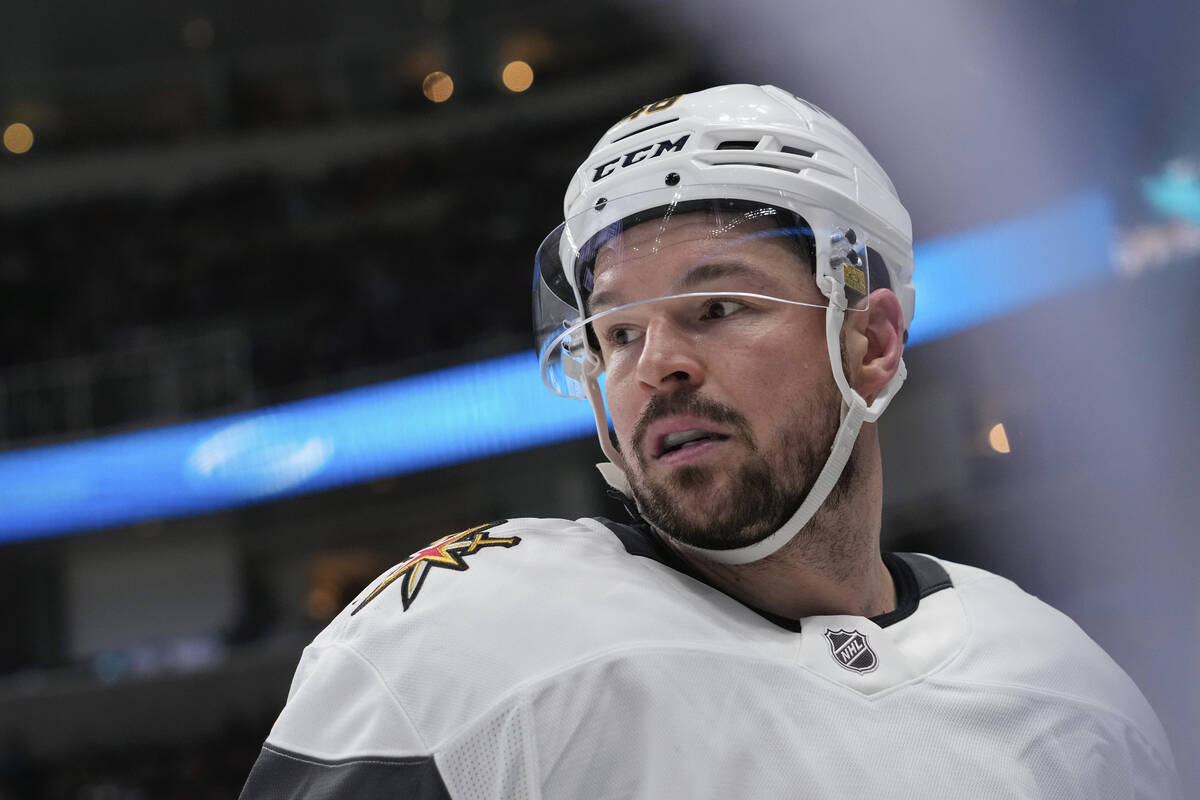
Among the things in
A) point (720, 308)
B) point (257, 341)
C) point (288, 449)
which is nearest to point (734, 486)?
point (720, 308)

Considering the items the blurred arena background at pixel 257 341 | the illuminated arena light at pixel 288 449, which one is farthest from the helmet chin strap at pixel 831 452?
the illuminated arena light at pixel 288 449

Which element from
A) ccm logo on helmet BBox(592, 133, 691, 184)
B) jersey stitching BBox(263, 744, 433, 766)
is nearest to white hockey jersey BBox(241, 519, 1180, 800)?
jersey stitching BBox(263, 744, 433, 766)

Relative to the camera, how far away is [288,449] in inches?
362

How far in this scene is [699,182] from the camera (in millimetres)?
1357

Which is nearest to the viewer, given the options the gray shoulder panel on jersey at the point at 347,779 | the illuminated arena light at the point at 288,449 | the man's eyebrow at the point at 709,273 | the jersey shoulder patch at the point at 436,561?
the gray shoulder panel on jersey at the point at 347,779

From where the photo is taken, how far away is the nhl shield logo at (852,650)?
46.8 inches

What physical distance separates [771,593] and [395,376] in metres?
7.77

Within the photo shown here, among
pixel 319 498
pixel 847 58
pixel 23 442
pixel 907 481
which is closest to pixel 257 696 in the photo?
pixel 319 498

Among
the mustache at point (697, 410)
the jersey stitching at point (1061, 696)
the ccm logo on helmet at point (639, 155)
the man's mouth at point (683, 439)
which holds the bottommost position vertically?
the jersey stitching at point (1061, 696)

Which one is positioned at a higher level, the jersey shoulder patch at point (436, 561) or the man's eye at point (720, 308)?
the man's eye at point (720, 308)

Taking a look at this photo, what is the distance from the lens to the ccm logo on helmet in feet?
4.61

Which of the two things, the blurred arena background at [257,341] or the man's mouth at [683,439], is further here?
the blurred arena background at [257,341]

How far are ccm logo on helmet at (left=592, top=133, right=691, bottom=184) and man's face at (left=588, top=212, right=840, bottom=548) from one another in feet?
0.34

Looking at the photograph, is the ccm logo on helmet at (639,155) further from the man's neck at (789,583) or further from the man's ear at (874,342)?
the man's neck at (789,583)
